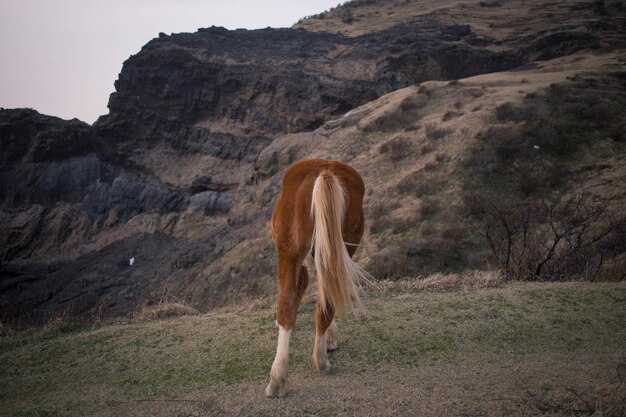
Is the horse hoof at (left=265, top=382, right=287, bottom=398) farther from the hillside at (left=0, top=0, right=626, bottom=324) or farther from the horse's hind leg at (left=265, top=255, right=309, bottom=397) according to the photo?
the hillside at (left=0, top=0, right=626, bottom=324)

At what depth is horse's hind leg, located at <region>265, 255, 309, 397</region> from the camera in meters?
3.99

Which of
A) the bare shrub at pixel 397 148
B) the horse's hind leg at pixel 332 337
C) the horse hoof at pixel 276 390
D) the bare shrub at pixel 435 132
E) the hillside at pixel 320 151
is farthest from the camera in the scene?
the bare shrub at pixel 397 148

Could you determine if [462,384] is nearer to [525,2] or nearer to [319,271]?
[319,271]

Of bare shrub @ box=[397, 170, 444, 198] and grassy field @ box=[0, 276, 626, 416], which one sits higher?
bare shrub @ box=[397, 170, 444, 198]

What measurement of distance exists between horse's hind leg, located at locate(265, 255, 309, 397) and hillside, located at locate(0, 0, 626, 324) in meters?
5.27

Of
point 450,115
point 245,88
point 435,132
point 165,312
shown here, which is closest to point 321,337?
point 165,312

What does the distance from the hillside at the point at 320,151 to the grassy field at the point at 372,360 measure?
2430 mm

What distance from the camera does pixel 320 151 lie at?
30.2 meters

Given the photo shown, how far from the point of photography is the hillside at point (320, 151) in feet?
60.8

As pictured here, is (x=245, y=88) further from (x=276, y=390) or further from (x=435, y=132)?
(x=276, y=390)

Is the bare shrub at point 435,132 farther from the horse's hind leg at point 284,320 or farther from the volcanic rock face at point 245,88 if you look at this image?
the horse's hind leg at point 284,320

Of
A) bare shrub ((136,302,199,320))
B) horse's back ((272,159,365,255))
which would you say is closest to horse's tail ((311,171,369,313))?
horse's back ((272,159,365,255))

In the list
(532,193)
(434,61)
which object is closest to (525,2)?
(434,61)

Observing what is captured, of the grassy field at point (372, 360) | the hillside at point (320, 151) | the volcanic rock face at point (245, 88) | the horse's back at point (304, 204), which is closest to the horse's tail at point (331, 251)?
the horse's back at point (304, 204)
